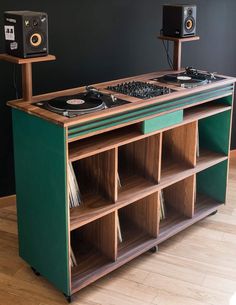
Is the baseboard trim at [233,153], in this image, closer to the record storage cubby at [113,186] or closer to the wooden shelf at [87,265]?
the record storage cubby at [113,186]

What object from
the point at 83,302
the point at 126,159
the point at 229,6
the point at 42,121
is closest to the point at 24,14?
the point at 42,121

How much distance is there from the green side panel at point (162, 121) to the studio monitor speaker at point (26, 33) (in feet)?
1.89

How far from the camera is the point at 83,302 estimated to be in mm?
2297

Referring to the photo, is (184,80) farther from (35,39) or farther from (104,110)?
(35,39)

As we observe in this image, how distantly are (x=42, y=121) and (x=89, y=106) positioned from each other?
0.22m

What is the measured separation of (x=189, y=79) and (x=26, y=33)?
38.8 inches

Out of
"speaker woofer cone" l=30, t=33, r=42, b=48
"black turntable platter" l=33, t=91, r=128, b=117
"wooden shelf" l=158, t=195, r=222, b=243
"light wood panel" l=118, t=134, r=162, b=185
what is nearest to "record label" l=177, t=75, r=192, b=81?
"light wood panel" l=118, t=134, r=162, b=185

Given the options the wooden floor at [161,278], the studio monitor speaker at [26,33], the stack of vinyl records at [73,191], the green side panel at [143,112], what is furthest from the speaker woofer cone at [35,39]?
the wooden floor at [161,278]

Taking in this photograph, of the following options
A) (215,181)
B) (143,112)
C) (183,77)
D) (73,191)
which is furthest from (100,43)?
(73,191)

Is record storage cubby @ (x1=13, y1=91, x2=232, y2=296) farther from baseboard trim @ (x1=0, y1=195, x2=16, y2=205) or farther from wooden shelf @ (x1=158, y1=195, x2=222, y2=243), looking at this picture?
baseboard trim @ (x1=0, y1=195, x2=16, y2=205)

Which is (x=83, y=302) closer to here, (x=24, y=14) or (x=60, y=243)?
(x=60, y=243)

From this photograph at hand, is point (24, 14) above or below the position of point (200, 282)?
above

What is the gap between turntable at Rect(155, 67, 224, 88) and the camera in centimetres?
267

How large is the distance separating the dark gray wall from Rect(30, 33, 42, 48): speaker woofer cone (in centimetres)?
68
